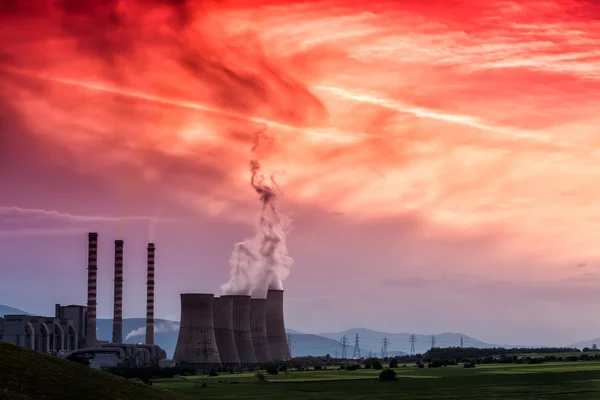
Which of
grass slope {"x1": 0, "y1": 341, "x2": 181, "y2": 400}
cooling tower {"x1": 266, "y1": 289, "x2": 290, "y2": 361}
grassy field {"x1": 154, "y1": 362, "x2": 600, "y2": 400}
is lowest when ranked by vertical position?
grassy field {"x1": 154, "y1": 362, "x2": 600, "y2": 400}

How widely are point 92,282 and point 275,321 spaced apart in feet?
95.8

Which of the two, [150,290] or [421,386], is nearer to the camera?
[421,386]

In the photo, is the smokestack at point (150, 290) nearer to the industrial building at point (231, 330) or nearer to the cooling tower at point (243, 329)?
the industrial building at point (231, 330)

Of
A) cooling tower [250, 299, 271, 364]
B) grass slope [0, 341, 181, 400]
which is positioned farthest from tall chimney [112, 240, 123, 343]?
grass slope [0, 341, 181, 400]

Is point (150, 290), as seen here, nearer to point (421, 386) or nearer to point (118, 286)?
Result: point (118, 286)

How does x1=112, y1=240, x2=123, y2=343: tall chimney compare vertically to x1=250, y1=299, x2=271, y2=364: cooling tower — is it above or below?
above

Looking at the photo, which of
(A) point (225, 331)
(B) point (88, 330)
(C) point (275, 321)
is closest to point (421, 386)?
(A) point (225, 331)

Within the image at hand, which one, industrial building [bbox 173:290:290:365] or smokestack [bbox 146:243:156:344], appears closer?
industrial building [bbox 173:290:290:365]

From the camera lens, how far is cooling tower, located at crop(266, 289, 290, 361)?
126438 mm

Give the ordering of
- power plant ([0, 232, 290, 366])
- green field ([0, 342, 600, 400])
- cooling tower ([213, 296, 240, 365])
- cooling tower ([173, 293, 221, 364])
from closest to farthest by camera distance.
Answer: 1. green field ([0, 342, 600, 400])
2. cooling tower ([173, 293, 221, 364])
3. power plant ([0, 232, 290, 366])
4. cooling tower ([213, 296, 240, 365])

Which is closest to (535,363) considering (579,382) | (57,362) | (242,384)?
(579,382)

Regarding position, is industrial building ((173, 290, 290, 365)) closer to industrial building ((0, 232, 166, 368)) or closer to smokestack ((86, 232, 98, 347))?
industrial building ((0, 232, 166, 368))

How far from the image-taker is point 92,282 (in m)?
140

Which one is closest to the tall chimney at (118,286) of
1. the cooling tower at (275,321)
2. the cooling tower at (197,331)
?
the cooling tower at (275,321)
